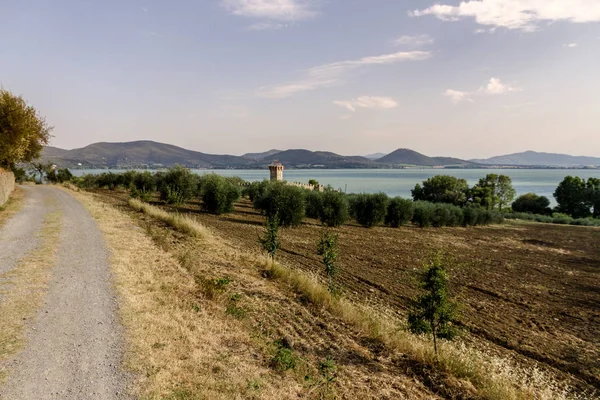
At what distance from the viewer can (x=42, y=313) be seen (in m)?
7.27

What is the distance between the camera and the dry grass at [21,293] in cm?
612

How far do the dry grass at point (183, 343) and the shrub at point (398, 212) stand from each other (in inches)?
1220

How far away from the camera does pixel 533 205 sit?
77.6 metres

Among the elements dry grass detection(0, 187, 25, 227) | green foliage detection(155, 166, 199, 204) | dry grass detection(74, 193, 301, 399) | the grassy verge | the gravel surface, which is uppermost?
green foliage detection(155, 166, 199, 204)

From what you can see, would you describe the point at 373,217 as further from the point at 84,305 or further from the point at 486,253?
the point at 84,305

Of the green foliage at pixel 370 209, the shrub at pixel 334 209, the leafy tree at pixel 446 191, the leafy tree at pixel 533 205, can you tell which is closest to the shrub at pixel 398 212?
the green foliage at pixel 370 209

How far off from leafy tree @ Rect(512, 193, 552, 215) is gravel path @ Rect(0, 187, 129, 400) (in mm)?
88581

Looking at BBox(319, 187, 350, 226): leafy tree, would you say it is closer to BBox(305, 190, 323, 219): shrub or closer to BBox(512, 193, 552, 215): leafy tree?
BBox(305, 190, 323, 219): shrub

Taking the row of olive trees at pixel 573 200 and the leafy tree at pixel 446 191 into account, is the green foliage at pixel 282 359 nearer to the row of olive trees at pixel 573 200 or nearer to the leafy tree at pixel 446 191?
the leafy tree at pixel 446 191

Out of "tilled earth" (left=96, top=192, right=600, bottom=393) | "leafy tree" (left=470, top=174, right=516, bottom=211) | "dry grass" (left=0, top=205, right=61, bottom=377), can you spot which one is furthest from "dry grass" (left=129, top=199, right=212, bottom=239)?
"leafy tree" (left=470, top=174, right=516, bottom=211)

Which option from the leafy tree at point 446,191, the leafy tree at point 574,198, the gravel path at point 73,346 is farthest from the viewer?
the leafy tree at point 446,191

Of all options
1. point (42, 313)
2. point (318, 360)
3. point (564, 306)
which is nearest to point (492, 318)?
point (564, 306)

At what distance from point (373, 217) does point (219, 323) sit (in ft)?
98.3

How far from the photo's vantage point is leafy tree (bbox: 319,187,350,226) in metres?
33.4
